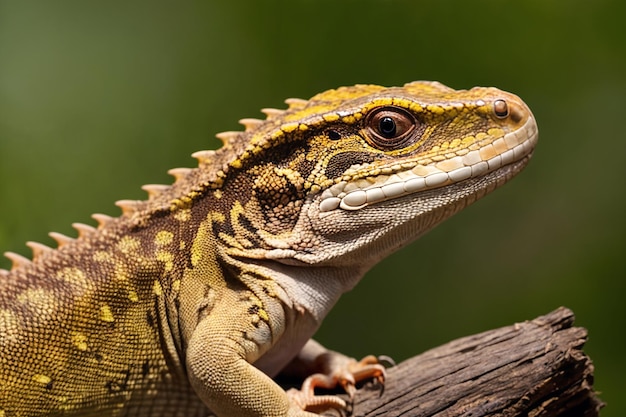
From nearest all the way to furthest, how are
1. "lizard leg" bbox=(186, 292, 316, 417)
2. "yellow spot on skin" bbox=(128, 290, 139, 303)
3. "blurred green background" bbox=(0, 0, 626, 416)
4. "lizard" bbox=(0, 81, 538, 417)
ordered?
"lizard leg" bbox=(186, 292, 316, 417) → "lizard" bbox=(0, 81, 538, 417) → "yellow spot on skin" bbox=(128, 290, 139, 303) → "blurred green background" bbox=(0, 0, 626, 416)

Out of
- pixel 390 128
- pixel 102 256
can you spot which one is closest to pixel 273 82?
pixel 390 128

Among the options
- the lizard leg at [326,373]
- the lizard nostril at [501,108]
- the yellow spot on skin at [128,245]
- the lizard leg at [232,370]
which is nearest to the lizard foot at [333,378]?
the lizard leg at [326,373]

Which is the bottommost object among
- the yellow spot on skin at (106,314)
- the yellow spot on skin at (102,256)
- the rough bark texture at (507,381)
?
the rough bark texture at (507,381)

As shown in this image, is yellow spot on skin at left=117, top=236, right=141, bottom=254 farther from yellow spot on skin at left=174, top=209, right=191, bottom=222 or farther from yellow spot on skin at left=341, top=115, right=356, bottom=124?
yellow spot on skin at left=341, top=115, right=356, bottom=124

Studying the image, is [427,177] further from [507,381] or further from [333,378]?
[333,378]

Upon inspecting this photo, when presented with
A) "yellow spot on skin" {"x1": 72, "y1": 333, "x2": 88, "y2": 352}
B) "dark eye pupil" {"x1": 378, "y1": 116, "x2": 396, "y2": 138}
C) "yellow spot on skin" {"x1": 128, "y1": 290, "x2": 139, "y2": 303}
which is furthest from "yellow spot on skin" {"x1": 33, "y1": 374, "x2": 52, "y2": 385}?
"dark eye pupil" {"x1": 378, "y1": 116, "x2": 396, "y2": 138}

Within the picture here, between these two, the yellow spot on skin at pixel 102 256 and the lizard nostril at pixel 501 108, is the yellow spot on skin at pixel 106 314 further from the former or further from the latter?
the lizard nostril at pixel 501 108

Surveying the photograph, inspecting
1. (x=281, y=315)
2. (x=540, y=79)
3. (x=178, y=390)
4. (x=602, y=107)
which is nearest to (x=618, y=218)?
(x=602, y=107)
